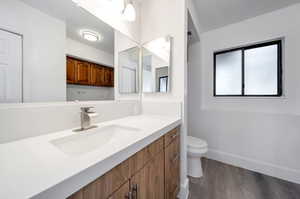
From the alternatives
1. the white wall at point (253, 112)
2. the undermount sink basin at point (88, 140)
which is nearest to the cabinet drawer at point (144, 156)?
the undermount sink basin at point (88, 140)

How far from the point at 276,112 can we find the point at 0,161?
8.53 feet

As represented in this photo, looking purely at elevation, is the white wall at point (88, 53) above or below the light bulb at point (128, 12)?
below

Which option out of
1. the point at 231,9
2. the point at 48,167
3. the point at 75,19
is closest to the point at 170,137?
the point at 48,167

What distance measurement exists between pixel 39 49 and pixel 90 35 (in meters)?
0.41

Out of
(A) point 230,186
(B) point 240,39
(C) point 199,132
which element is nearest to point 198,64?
(B) point 240,39

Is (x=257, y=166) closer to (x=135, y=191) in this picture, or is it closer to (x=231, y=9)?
(x=135, y=191)

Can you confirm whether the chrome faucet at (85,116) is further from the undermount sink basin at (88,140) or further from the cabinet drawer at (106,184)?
the cabinet drawer at (106,184)

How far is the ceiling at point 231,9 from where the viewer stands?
5.26ft

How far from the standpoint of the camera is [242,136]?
1913 mm

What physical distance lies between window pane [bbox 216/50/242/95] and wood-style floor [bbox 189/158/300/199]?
4.10 ft

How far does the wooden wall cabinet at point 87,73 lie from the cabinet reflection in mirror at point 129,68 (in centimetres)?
22

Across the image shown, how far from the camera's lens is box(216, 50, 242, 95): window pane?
212 centimetres

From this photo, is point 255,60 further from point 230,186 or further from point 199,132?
point 230,186

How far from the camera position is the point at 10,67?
619 millimetres
